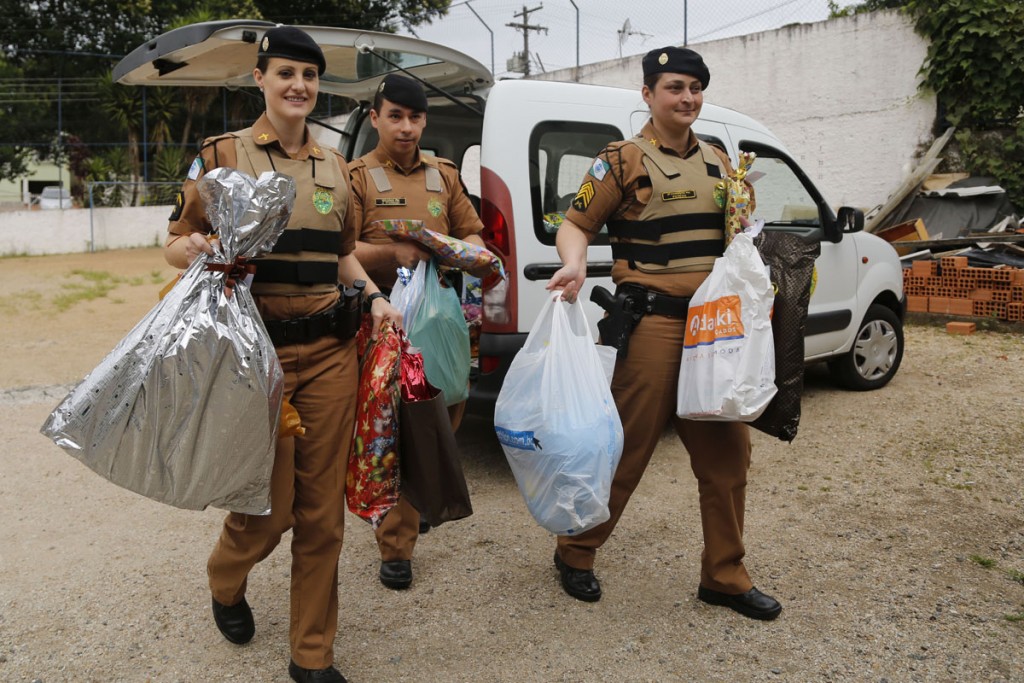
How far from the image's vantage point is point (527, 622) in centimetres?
316

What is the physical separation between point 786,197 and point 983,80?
7.37 meters

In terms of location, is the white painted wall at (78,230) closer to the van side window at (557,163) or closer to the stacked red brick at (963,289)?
the stacked red brick at (963,289)

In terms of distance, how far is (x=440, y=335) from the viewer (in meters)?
3.55

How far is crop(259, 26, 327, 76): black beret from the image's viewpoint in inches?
102

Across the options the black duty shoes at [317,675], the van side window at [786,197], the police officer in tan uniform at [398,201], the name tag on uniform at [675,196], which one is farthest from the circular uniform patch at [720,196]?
Result: the van side window at [786,197]

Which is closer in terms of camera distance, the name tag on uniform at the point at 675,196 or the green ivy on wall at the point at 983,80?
the name tag on uniform at the point at 675,196

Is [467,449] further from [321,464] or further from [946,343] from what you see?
[946,343]

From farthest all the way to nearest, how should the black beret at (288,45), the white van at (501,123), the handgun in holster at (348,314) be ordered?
the white van at (501,123)
the handgun in holster at (348,314)
the black beret at (288,45)

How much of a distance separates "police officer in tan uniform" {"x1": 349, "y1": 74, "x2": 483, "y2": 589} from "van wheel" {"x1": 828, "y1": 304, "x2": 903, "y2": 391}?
373cm

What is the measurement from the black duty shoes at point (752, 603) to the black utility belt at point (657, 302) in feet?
3.48

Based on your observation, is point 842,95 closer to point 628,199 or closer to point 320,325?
point 628,199

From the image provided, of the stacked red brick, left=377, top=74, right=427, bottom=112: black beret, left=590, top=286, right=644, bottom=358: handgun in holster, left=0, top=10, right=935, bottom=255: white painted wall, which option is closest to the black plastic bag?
left=590, top=286, right=644, bottom=358: handgun in holster

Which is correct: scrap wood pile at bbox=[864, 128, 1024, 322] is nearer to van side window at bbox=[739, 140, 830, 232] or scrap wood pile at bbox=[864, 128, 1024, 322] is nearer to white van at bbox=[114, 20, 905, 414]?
van side window at bbox=[739, 140, 830, 232]

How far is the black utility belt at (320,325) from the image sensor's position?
8.57ft
